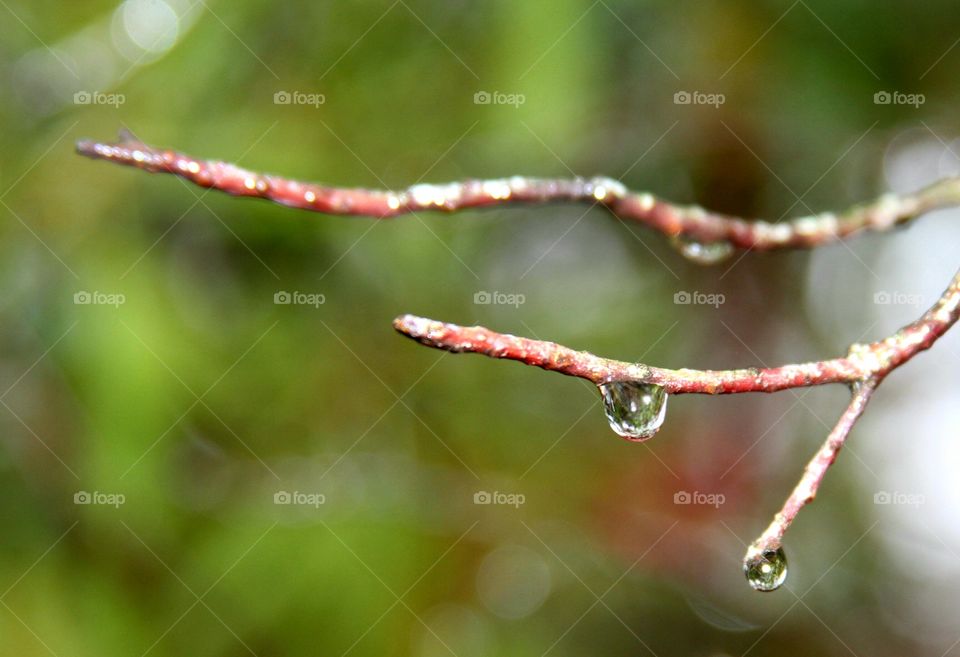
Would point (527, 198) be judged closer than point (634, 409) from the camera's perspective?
No

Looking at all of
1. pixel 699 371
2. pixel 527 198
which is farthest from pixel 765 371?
pixel 527 198

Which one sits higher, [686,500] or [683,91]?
[683,91]

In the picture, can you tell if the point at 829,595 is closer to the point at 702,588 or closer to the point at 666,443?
the point at 702,588

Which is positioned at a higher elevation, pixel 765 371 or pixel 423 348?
pixel 423 348

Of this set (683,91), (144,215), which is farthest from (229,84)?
(683,91)

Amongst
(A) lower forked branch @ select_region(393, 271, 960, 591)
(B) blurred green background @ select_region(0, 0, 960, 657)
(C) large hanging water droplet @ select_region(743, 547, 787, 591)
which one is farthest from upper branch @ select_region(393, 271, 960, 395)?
(B) blurred green background @ select_region(0, 0, 960, 657)

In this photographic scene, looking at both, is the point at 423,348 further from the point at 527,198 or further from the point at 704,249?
the point at 527,198
